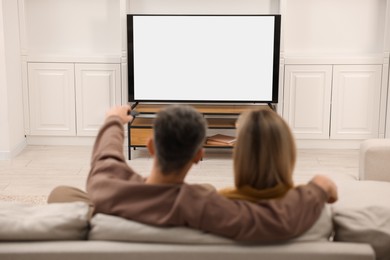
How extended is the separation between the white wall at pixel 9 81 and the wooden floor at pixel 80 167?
0.52 ft

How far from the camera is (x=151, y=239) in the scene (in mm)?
1604

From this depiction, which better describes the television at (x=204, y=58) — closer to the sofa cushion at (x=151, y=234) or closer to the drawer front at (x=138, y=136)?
the drawer front at (x=138, y=136)

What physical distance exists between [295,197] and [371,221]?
0.79ft

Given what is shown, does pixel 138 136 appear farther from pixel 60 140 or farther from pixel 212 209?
pixel 212 209

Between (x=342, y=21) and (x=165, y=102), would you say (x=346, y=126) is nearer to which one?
(x=342, y=21)

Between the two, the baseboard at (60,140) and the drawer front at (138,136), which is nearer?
the drawer front at (138,136)

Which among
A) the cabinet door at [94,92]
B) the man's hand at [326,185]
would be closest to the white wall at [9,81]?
the cabinet door at [94,92]

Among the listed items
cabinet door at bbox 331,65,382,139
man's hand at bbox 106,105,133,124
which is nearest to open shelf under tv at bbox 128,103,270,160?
cabinet door at bbox 331,65,382,139

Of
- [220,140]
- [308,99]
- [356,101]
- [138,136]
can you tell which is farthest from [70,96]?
[356,101]

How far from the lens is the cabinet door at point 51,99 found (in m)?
5.37

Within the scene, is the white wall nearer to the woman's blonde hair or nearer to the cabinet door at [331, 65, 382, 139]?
the cabinet door at [331, 65, 382, 139]

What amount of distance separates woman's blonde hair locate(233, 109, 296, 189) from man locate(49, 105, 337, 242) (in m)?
0.07

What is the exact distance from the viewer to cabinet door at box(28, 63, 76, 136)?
5371 mm

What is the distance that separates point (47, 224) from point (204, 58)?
3611 millimetres
